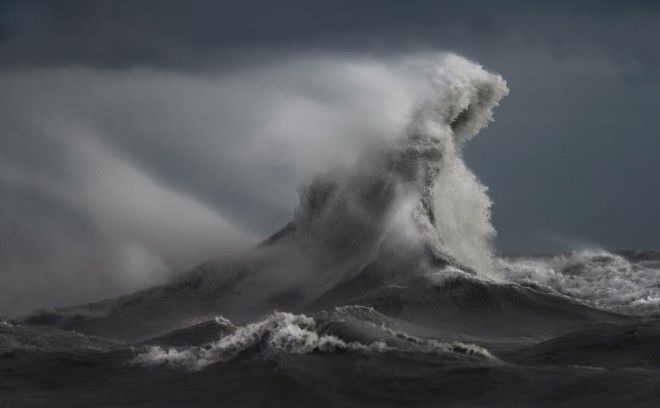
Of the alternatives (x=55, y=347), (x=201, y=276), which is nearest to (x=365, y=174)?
(x=201, y=276)

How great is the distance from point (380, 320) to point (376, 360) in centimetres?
608

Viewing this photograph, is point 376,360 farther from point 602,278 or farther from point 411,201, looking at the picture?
point 602,278

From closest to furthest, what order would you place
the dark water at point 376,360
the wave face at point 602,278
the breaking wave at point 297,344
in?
the dark water at point 376,360 → the breaking wave at point 297,344 → the wave face at point 602,278

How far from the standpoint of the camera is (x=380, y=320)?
26.0m

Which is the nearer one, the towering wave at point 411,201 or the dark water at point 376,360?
the dark water at point 376,360

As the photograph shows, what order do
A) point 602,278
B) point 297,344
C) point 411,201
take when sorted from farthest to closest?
point 602,278 < point 411,201 < point 297,344

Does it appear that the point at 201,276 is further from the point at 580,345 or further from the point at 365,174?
the point at 580,345

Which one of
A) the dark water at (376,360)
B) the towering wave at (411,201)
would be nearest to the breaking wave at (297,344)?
the dark water at (376,360)

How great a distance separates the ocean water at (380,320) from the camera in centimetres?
1862

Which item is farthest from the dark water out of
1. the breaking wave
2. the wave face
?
the wave face

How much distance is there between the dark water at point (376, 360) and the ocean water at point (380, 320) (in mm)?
63

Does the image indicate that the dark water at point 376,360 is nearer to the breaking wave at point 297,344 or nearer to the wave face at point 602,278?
the breaking wave at point 297,344

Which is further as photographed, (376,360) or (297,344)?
(297,344)

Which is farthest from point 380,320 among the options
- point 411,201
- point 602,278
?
point 602,278
